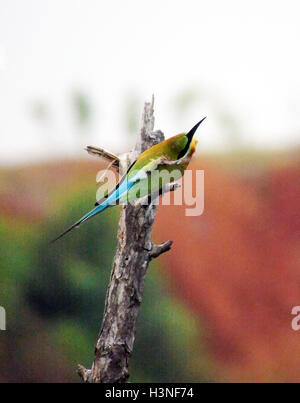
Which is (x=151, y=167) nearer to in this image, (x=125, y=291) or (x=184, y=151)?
(x=184, y=151)

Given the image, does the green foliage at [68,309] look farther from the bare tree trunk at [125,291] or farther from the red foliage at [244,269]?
the bare tree trunk at [125,291]

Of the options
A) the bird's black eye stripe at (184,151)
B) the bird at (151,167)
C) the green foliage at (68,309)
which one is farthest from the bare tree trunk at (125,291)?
the green foliage at (68,309)

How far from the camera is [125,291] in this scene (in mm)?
1630

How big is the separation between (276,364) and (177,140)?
1.09 m

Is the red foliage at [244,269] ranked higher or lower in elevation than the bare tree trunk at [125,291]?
higher

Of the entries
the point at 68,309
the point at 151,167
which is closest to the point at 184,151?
the point at 151,167

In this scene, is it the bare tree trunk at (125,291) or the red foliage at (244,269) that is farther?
the red foliage at (244,269)

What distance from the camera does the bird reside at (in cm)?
161

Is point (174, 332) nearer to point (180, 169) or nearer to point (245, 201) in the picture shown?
point (245, 201)

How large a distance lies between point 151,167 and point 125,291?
335 millimetres

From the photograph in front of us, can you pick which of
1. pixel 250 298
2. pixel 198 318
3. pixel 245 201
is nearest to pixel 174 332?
pixel 198 318

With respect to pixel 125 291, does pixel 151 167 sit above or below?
above

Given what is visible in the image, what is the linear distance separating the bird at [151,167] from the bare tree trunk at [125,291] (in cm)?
5

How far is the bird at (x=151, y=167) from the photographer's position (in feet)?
5.27
